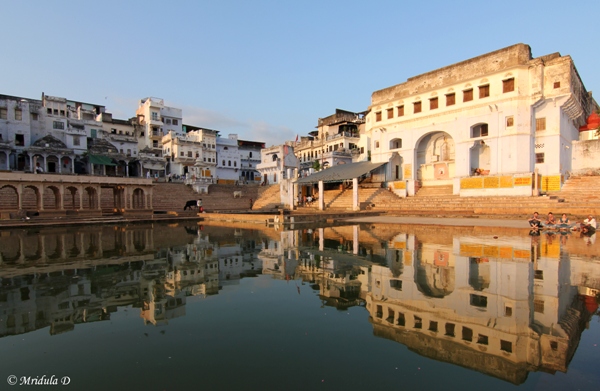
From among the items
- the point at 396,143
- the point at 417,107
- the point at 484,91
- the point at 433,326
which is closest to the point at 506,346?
the point at 433,326

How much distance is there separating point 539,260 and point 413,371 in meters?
7.29

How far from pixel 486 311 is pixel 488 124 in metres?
27.7

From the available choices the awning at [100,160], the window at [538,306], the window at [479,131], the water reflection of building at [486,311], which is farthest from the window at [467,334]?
the awning at [100,160]

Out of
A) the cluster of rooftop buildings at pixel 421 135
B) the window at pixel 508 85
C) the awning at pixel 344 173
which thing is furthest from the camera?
the awning at pixel 344 173

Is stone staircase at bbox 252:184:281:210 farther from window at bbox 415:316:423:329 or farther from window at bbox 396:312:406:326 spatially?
window at bbox 415:316:423:329

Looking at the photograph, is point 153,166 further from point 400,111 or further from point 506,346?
point 506,346

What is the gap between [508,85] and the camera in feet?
89.7

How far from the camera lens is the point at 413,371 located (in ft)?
12.5

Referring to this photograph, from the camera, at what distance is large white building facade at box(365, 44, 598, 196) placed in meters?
25.9

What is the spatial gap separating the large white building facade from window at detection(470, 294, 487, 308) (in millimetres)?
23828

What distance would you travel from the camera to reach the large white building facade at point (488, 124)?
85.0 feet

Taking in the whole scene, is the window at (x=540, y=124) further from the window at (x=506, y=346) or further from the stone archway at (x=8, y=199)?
the stone archway at (x=8, y=199)

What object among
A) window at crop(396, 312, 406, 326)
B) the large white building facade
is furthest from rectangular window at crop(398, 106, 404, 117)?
window at crop(396, 312, 406, 326)

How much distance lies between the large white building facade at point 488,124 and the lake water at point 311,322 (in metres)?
18.9
